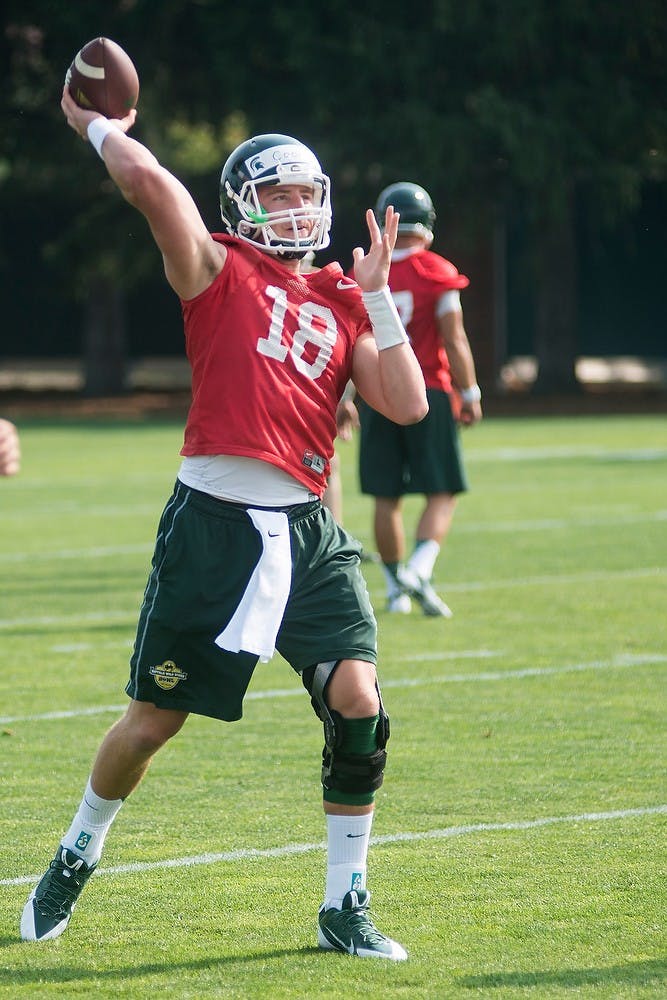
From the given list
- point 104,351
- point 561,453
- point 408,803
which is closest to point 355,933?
point 408,803

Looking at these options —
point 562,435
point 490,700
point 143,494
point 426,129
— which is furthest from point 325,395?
point 426,129

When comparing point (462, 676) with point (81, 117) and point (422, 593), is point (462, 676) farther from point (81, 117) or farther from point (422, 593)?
point (81, 117)

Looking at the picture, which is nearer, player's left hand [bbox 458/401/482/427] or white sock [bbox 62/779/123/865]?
white sock [bbox 62/779/123/865]

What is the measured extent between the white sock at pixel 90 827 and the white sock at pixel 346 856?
1.94 ft

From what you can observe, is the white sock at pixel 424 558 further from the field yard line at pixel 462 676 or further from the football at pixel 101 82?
the football at pixel 101 82

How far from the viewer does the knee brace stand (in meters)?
4.29

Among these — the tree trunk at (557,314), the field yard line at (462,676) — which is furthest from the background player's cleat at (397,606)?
the tree trunk at (557,314)

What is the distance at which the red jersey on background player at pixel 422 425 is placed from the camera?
30.5 ft

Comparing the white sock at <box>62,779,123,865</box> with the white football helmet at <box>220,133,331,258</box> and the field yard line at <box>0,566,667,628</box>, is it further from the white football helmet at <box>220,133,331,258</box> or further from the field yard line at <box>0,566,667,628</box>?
the field yard line at <box>0,566,667,628</box>

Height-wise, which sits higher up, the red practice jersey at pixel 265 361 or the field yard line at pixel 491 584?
the red practice jersey at pixel 265 361

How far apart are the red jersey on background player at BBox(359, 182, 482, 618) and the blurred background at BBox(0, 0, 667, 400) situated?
18508mm

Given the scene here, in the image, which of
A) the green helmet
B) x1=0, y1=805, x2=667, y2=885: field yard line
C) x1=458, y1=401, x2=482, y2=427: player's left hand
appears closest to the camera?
x1=0, y1=805, x2=667, y2=885: field yard line

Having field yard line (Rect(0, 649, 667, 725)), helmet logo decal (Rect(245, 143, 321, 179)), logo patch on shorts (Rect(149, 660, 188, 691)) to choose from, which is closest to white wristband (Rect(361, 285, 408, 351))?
helmet logo decal (Rect(245, 143, 321, 179))

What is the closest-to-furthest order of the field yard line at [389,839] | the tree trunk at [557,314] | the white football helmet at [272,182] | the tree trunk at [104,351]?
the white football helmet at [272,182] < the field yard line at [389,839] < the tree trunk at [557,314] < the tree trunk at [104,351]
